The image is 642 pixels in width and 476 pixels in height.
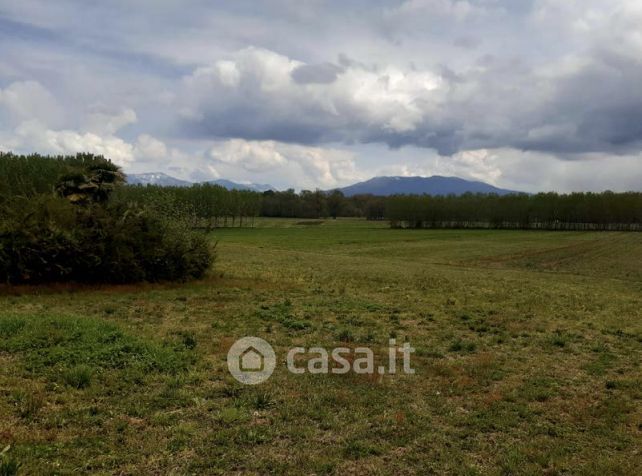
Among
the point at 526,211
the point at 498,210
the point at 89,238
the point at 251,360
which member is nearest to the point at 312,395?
the point at 251,360

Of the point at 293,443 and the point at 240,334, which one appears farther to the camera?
the point at 240,334

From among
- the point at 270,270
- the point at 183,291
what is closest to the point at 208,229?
the point at 183,291

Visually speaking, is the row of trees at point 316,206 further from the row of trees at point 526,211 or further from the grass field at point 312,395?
the grass field at point 312,395

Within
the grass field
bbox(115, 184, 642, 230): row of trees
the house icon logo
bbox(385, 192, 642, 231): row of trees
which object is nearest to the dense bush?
the grass field

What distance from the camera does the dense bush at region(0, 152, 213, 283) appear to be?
16.4 meters

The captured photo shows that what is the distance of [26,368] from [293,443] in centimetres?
496

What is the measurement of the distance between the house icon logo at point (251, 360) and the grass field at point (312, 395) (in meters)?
0.21

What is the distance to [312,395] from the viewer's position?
7.55 meters

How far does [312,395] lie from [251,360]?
7.12 feet

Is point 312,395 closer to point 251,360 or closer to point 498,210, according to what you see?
point 251,360

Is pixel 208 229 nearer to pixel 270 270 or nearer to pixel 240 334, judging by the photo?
pixel 270 270

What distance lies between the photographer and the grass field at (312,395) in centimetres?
555

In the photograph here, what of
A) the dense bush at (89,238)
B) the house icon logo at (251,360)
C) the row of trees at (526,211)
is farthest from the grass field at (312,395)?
the row of trees at (526,211)

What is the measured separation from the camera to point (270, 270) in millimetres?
26453
